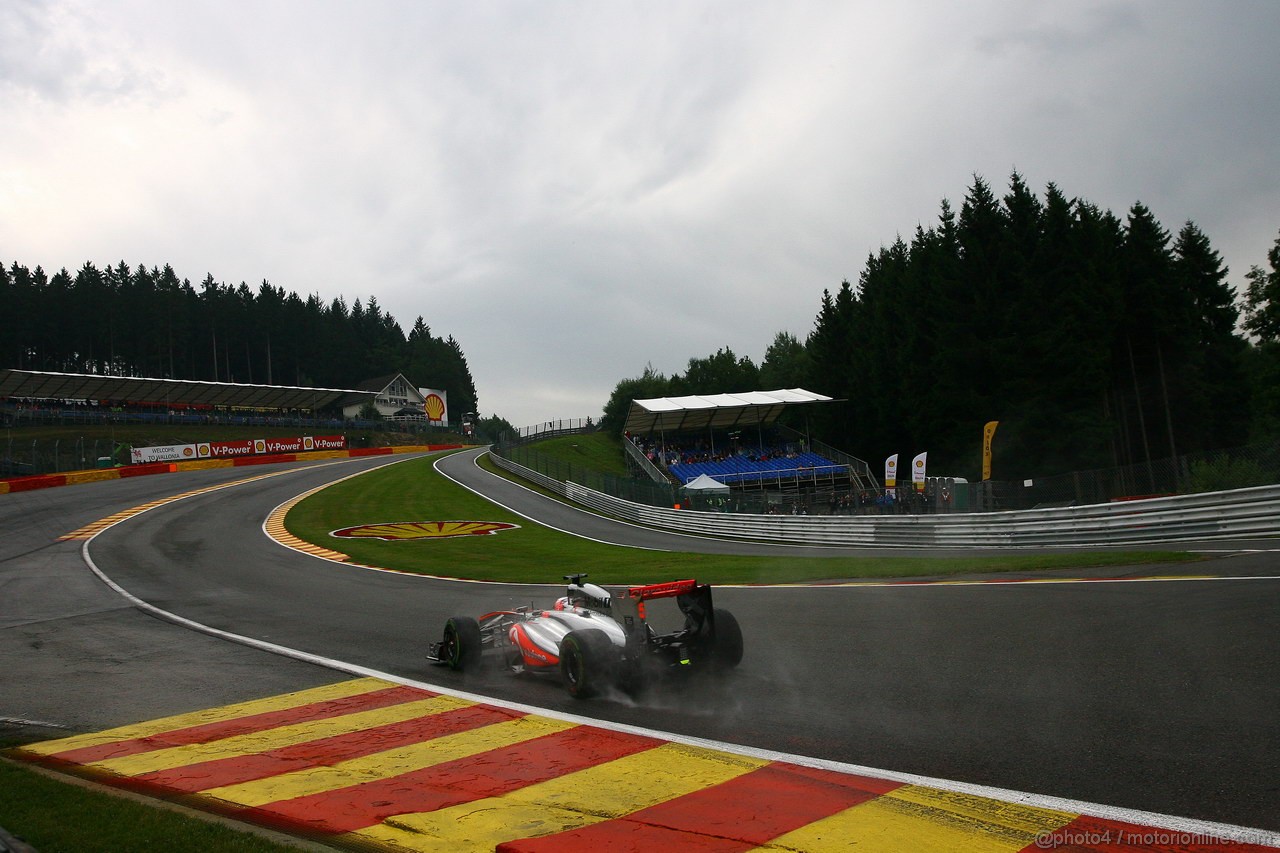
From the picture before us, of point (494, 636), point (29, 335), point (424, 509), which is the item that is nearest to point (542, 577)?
point (494, 636)

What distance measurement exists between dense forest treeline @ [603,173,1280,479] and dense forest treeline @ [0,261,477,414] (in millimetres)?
87992

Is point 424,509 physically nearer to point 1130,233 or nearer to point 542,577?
point 542,577

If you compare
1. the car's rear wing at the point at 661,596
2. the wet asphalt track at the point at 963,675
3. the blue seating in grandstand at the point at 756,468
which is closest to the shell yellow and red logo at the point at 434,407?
the blue seating in grandstand at the point at 756,468

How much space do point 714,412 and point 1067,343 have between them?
981 inches

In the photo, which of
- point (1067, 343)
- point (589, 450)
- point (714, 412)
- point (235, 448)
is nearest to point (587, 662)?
point (1067, 343)

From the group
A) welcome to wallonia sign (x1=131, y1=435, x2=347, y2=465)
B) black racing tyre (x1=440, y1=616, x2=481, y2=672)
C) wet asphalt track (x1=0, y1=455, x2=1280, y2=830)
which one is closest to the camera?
wet asphalt track (x1=0, y1=455, x2=1280, y2=830)

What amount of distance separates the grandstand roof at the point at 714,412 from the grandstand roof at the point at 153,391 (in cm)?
4735

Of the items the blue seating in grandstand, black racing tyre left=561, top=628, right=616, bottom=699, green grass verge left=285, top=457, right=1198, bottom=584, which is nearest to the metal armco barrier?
green grass verge left=285, top=457, right=1198, bottom=584

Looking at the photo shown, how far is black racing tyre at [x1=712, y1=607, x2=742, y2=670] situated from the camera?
7.80 meters

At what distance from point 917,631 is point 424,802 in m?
5.71

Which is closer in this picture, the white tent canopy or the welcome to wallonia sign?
the white tent canopy

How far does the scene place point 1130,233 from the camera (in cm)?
4909

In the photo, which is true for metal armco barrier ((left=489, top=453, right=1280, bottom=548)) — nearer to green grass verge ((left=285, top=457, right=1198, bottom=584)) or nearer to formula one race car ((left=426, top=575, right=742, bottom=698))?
green grass verge ((left=285, top=457, right=1198, bottom=584))

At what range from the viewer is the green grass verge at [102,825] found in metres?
4.57
